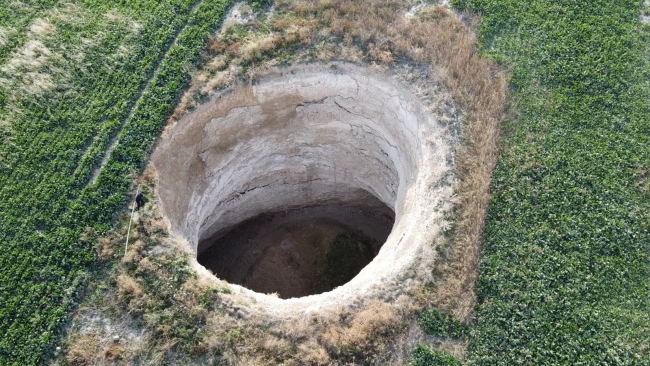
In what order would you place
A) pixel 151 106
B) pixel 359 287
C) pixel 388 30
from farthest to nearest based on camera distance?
pixel 388 30 → pixel 151 106 → pixel 359 287

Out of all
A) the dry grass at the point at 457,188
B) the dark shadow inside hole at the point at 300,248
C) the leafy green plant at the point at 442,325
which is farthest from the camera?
the dark shadow inside hole at the point at 300,248

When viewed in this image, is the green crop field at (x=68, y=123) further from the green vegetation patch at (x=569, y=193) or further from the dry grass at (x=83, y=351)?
the green vegetation patch at (x=569, y=193)

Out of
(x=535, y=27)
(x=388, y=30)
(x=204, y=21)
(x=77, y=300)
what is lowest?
(x=77, y=300)

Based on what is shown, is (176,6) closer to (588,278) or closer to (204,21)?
(204,21)

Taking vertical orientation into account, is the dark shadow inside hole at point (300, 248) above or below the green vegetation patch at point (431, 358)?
above

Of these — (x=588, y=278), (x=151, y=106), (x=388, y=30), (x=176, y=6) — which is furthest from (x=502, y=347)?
(x=176, y=6)

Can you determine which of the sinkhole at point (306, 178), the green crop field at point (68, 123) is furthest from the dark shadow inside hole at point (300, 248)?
the green crop field at point (68, 123)

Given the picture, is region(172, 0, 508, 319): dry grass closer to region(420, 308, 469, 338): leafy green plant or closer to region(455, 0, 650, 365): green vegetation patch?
region(455, 0, 650, 365): green vegetation patch
